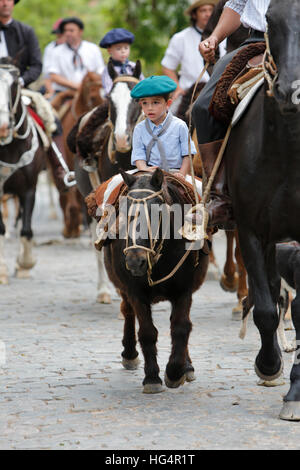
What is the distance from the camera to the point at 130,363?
825 centimetres

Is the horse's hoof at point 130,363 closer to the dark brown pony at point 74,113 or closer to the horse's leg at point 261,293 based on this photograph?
the horse's leg at point 261,293

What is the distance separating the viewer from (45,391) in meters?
7.51

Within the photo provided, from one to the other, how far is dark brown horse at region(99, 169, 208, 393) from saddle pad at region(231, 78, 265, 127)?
2.03 ft

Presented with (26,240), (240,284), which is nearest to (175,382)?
(240,284)

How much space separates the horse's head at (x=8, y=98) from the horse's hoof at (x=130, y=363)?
223 inches

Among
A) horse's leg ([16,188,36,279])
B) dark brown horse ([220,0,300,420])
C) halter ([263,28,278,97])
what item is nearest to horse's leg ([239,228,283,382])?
dark brown horse ([220,0,300,420])

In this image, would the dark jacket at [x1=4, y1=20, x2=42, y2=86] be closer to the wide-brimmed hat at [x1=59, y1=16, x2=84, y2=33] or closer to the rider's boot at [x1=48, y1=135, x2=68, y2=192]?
the rider's boot at [x1=48, y1=135, x2=68, y2=192]

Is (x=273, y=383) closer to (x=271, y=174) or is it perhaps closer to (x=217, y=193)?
(x=217, y=193)

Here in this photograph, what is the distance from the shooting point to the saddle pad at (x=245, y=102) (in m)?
6.84

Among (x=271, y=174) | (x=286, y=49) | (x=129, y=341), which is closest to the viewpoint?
(x=286, y=49)

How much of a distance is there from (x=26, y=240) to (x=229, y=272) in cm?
360

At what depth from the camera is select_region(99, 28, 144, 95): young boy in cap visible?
11.9m

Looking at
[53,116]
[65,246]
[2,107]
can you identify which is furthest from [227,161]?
[65,246]
